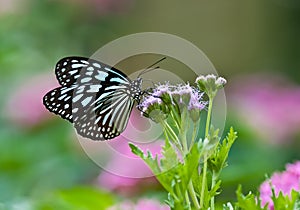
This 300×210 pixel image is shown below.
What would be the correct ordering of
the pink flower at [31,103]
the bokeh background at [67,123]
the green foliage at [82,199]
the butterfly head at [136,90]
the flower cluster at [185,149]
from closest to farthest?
the flower cluster at [185,149] < the butterfly head at [136,90] < the green foliage at [82,199] < the bokeh background at [67,123] < the pink flower at [31,103]

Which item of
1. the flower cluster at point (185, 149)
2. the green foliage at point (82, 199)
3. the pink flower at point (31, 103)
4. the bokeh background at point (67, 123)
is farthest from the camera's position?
the pink flower at point (31, 103)

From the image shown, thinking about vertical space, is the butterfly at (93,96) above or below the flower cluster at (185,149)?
above

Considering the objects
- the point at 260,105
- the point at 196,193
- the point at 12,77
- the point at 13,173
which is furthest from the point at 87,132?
the point at 12,77

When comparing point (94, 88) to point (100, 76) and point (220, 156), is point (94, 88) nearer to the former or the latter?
point (100, 76)

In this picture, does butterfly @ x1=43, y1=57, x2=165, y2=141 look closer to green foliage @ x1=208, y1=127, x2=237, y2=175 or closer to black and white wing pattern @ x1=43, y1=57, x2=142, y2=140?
black and white wing pattern @ x1=43, y1=57, x2=142, y2=140

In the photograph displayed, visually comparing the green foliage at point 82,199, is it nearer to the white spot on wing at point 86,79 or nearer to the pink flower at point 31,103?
→ the white spot on wing at point 86,79

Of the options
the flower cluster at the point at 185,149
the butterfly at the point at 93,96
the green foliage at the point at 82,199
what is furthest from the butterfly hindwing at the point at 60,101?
the green foliage at the point at 82,199

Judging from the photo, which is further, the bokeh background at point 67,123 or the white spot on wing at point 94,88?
the bokeh background at point 67,123
